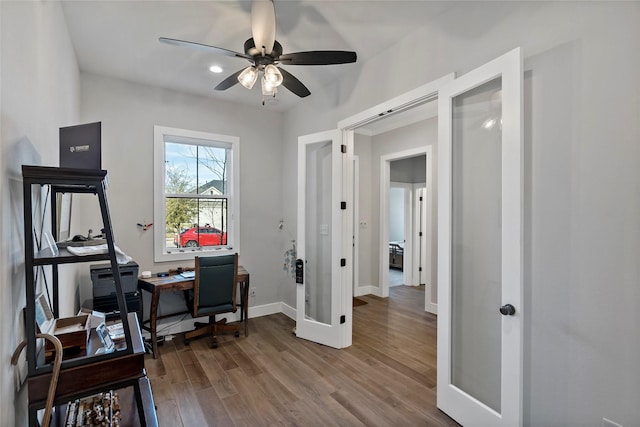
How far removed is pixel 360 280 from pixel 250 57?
4.27 m

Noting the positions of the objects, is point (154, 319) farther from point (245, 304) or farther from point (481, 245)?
point (481, 245)

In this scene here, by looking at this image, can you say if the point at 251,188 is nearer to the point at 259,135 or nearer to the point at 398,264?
the point at 259,135

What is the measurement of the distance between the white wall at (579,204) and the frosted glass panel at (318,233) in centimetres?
198

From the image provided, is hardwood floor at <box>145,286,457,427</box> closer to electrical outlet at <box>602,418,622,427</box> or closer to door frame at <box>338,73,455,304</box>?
electrical outlet at <box>602,418,622,427</box>

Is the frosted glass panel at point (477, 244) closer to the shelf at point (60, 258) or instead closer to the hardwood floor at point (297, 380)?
the hardwood floor at point (297, 380)

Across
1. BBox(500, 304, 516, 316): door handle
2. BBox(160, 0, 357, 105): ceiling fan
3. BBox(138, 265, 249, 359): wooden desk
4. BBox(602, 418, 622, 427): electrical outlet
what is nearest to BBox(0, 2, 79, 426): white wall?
BBox(160, 0, 357, 105): ceiling fan

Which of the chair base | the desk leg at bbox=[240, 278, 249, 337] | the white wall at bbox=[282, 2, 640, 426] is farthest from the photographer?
the desk leg at bbox=[240, 278, 249, 337]

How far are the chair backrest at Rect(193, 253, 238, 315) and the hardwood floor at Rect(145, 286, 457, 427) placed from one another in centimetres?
43

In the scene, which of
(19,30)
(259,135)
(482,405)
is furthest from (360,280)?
(19,30)

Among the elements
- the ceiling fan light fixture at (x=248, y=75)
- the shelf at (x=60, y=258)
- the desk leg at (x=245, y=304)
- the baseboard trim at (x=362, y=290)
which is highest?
the ceiling fan light fixture at (x=248, y=75)

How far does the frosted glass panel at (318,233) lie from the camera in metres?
3.48

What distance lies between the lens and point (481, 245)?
6.64 ft

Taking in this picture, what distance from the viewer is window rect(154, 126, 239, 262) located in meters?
3.62

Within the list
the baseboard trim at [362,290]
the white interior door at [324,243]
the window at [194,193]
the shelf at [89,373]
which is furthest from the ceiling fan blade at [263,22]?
the baseboard trim at [362,290]
